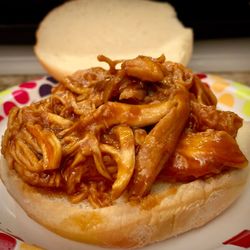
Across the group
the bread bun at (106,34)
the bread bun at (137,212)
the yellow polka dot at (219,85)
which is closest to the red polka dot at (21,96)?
the bread bun at (106,34)

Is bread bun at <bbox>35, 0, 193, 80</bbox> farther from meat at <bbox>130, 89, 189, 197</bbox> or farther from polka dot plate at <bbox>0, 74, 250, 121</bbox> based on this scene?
meat at <bbox>130, 89, 189, 197</bbox>

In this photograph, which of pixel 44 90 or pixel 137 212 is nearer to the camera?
pixel 137 212

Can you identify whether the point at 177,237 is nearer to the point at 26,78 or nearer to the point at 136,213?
the point at 136,213

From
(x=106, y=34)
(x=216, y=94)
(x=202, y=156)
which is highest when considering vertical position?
(x=202, y=156)

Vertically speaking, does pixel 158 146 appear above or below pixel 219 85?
above

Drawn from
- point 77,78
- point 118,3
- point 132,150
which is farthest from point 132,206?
point 118,3

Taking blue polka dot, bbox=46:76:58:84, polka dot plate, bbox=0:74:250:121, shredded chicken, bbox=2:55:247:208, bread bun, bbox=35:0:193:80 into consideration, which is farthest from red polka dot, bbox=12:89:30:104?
shredded chicken, bbox=2:55:247:208

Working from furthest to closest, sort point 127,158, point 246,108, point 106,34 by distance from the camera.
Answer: point 106,34, point 246,108, point 127,158

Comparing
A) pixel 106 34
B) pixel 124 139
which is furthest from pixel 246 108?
pixel 106 34
